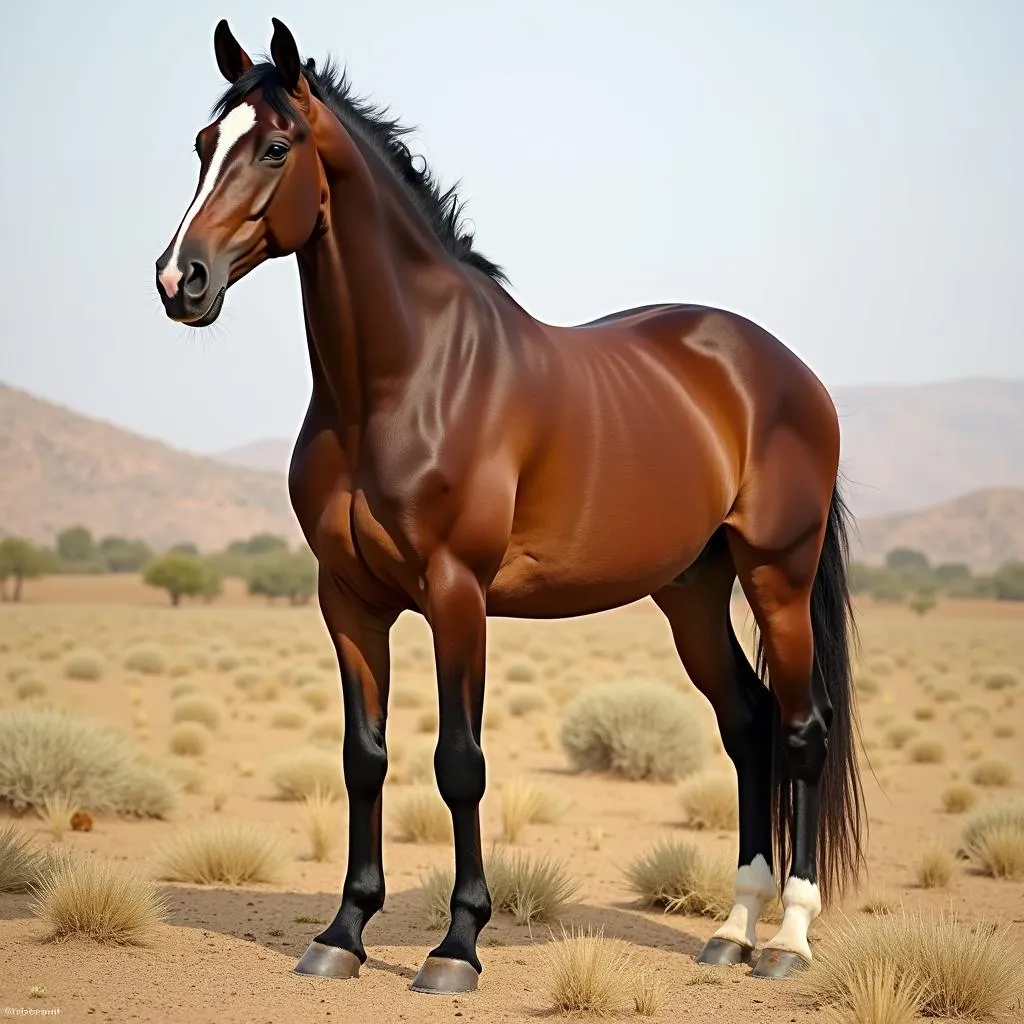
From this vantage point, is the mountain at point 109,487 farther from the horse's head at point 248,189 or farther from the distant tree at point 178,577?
the horse's head at point 248,189

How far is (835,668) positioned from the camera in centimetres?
733

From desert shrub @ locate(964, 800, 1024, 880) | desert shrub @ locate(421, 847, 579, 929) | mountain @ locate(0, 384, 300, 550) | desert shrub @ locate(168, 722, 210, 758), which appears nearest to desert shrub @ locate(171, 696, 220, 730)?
desert shrub @ locate(168, 722, 210, 758)

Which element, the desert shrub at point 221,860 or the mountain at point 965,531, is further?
the mountain at point 965,531

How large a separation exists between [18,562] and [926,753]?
2315 inches

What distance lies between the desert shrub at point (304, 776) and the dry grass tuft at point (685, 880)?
593 centimetres

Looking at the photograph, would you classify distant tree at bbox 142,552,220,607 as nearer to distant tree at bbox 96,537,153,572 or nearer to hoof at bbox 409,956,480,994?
distant tree at bbox 96,537,153,572

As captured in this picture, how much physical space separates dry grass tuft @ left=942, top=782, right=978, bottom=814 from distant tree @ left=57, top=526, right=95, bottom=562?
9121 cm

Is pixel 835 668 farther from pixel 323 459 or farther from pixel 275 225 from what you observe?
pixel 275 225

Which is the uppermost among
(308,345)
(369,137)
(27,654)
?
(369,137)

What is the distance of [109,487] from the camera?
14462cm

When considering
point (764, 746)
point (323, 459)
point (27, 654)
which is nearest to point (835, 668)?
point (764, 746)

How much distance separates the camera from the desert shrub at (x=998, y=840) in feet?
33.3

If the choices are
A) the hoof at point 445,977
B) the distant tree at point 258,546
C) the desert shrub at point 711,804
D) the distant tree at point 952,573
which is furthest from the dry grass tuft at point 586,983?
the distant tree at point 952,573

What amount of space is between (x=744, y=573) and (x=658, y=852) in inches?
104
